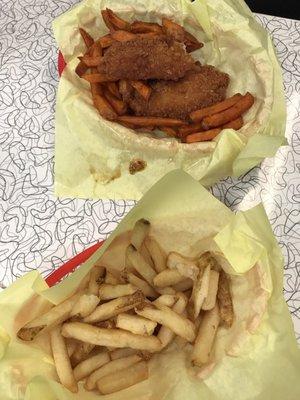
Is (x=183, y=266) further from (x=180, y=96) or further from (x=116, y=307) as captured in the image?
(x=180, y=96)

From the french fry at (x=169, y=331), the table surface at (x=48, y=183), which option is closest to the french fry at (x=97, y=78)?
the table surface at (x=48, y=183)

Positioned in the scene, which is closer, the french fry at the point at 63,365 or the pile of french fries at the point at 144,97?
the french fry at the point at 63,365

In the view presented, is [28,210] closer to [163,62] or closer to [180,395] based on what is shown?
[163,62]

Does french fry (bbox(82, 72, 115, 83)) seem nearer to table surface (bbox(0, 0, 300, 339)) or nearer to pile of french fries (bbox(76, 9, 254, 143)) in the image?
pile of french fries (bbox(76, 9, 254, 143))

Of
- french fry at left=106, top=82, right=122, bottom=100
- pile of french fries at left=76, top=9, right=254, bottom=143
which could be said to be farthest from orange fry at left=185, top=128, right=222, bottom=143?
french fry at left=106, top=82, right=122, bottom=100

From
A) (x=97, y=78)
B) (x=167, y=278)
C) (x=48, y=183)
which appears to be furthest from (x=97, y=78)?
(x=167, y=278)

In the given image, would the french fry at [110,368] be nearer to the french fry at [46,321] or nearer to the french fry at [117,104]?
the french fry at [46,321]

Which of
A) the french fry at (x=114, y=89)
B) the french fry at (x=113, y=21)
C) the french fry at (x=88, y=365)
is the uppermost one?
the french fry at (x=113, y=21)
